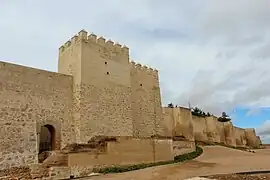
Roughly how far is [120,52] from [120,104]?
335 centimetres

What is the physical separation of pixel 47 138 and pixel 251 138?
28480mm

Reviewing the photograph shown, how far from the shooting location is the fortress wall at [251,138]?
3472cm

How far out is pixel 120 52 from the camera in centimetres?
1733

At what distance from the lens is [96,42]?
16.1 metres

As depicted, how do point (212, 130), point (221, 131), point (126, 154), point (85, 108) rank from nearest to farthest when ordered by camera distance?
point (126, 154)
point (85, 108)
point (212, 130)
point (221, 131)

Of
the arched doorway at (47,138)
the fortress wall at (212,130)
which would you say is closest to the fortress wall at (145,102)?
the arched doorway at (47,138)

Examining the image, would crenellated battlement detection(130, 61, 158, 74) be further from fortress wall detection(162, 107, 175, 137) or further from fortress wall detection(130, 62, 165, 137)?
fortress wall detection(162, 107, 175, 137)

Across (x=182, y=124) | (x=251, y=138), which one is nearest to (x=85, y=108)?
(x=182, y=124)

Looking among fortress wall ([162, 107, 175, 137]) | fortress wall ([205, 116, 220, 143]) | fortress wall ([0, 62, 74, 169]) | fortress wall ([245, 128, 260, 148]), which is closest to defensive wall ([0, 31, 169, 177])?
fortress wall ([0, 62, 74, 169])

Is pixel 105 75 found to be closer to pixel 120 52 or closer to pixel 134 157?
pixel 120 52

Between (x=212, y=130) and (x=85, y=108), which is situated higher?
(x=85, y=108)

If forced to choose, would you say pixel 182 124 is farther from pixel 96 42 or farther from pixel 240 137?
pixel 240 137

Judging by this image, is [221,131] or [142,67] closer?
[142,67]

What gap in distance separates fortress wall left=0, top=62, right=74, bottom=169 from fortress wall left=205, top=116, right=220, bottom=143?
675 inches
